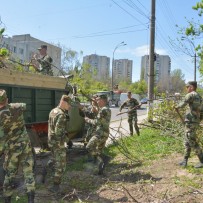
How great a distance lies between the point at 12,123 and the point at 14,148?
39cm

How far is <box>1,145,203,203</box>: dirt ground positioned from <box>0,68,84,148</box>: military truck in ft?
3.00

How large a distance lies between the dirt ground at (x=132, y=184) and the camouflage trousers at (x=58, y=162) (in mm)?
290

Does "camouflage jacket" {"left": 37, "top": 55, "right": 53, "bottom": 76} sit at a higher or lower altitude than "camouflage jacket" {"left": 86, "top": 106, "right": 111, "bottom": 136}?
higher

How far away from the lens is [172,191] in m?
6.09

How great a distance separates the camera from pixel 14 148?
5586 mm

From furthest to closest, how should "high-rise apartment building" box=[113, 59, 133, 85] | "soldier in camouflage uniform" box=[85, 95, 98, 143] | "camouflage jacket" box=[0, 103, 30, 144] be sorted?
"high-rise apartment building" box=[113, 59, 133, 85] → "soldier in camouflage uniform" box=[85, 95, 98, 143] → "camouflage jacket" box=[0, 103, 30, 144]

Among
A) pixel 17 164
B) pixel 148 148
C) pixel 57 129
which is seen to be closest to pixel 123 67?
pixel 148 148

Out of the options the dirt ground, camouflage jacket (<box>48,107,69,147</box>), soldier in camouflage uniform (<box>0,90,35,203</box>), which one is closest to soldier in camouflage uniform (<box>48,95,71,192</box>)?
camouflage jacket (<box>48,107,69,147</box>)

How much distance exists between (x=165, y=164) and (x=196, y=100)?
1.58 metres

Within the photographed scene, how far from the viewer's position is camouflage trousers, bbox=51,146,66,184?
6281mm

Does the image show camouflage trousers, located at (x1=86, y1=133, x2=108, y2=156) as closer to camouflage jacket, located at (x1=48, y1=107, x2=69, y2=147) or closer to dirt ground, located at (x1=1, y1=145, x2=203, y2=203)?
dirt ground, located at (x1=1, y1=145, x2=203, y2=203)

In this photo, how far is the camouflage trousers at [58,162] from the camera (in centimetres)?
628

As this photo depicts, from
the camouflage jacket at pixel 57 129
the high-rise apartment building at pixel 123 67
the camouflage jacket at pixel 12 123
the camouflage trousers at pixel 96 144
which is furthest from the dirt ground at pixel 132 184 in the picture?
the high-rise apartment building at pixel 123 67

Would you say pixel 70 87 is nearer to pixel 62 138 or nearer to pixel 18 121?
pixel 62 138
